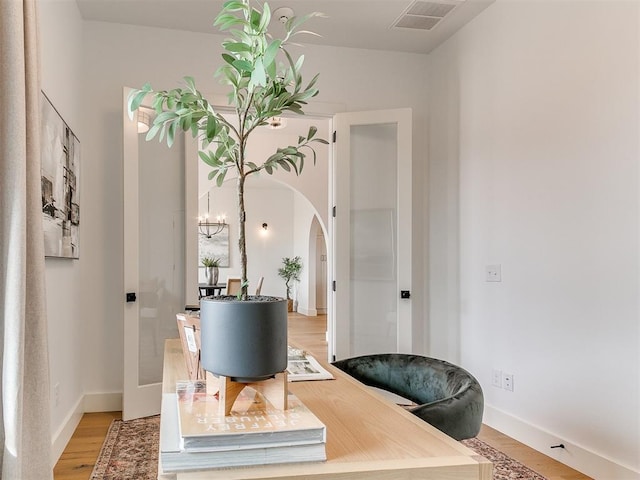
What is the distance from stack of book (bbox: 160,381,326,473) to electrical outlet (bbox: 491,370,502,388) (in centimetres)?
276

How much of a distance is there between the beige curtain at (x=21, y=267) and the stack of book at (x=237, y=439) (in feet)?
2.54

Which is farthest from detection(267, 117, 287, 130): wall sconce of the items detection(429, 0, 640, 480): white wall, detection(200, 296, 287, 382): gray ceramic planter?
detection(429, 0, 640, 480): white wall

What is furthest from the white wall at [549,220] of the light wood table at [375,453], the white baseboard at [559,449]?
the light wood table at [375,453]

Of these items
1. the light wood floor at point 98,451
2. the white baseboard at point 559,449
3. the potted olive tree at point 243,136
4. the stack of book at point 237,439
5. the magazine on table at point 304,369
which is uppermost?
the potted olive tree at point 243,136

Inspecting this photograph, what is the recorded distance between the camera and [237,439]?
905 millimetres

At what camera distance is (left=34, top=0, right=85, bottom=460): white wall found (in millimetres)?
2809

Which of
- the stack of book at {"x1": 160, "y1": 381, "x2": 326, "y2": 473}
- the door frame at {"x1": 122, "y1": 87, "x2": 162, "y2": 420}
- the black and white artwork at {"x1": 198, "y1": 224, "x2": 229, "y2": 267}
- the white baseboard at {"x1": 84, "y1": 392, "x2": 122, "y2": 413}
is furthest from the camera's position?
the black and white artwork at {"x1": 198, "y1": 224, "x2": 229, "y2": 267}

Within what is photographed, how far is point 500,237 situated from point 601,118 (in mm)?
1030

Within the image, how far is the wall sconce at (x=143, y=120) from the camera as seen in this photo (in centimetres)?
388

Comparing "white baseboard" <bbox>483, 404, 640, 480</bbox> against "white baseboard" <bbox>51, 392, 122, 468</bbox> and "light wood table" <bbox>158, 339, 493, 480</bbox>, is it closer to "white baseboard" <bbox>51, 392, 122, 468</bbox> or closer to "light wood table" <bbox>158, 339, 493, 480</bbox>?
"light wood table" <bbox>158, 339, 493, 480</bbox>

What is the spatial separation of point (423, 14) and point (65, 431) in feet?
11.5

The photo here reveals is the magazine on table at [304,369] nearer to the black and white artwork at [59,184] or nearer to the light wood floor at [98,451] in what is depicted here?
the light wood floor at [98,451]

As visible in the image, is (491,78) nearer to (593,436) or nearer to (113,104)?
(593,436)

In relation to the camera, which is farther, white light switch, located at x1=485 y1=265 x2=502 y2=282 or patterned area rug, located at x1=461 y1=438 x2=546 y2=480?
white light switch, located at x1=485 y1=265 x2=502 y2=282
